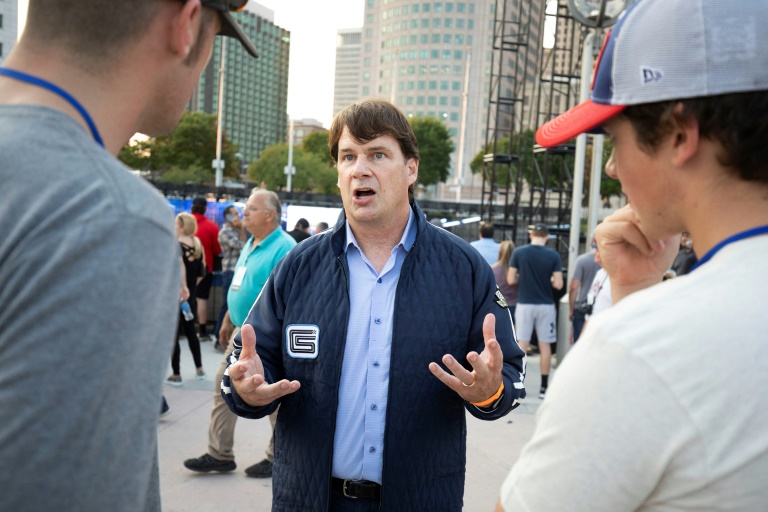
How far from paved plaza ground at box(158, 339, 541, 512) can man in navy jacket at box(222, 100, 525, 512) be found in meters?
2.56

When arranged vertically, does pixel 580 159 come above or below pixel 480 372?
above

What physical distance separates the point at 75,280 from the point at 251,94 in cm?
13216

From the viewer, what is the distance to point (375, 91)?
12562cm

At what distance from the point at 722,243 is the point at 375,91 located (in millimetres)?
128371

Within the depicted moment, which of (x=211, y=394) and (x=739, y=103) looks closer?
(x=739, y=103)

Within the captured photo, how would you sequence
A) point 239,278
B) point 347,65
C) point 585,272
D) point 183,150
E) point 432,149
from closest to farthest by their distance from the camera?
1. point 239,278
2. point 585,272
3. point 183,150
4. point 432,149
5. point 347,65

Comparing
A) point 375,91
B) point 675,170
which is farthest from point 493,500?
point 375,91

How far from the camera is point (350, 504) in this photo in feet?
8.02

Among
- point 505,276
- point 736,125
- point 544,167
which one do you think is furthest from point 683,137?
point 544,167

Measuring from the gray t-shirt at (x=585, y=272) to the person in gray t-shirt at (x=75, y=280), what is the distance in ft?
24.1

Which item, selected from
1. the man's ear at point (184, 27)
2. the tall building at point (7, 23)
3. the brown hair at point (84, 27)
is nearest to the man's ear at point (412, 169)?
the man's ear at point (184, 27)

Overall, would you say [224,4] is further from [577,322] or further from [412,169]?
[577,322]

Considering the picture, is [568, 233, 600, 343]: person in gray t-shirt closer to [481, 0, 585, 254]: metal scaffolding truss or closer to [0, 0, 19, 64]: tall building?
[481, 0, 585, 254]: metal scaffolding truss

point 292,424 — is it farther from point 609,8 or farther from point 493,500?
point 609,8
